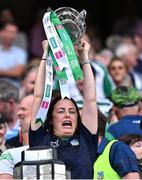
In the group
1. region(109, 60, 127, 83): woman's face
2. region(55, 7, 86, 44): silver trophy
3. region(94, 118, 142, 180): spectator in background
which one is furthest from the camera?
region(109, 60, 127, 83): woman's face

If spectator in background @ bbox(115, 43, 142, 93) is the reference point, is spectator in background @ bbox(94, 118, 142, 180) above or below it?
below

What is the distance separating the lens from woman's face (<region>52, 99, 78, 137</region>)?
9406 millimetres

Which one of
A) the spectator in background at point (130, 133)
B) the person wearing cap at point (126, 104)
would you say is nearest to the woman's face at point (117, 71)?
the person wearing cap at point (126, 104)

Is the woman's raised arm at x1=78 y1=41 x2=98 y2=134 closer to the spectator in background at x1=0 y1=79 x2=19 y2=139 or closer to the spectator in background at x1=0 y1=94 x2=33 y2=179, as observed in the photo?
the spectator in background at x1=0 y1=94 x2=33 y2=179

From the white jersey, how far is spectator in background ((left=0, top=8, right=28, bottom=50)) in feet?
21.5

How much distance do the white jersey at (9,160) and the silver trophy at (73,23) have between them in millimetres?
1191

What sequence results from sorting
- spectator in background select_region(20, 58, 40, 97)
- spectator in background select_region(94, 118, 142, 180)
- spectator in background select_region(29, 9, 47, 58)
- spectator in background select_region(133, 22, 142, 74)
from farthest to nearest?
spectator in background select_region(29, 9, 47, 58), spectator in background select_region(133, 22, 142, 74), spectator in background select_region(20, 58, 40, 97), spectator in background select_region(94, 118, 142, 180)

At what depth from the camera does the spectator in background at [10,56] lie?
602 inches

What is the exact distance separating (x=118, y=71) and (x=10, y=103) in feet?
8.16

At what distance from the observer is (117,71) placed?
47.2ft

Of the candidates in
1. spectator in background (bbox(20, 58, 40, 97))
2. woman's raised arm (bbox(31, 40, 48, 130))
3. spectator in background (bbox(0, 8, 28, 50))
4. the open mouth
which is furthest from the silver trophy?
spectator in background (bbox(0, 8, 28, 50))

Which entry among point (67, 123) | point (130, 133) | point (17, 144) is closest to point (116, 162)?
point (67, 123)

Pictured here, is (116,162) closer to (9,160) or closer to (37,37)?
(9,160)

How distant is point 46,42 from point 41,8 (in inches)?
336
